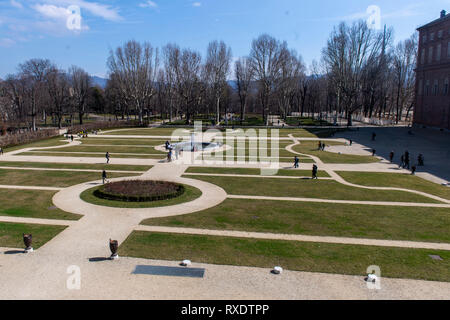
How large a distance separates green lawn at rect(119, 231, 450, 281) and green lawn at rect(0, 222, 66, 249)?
157 inches

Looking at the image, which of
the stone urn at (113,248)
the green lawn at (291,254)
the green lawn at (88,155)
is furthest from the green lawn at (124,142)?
the stone urn at (113,248)

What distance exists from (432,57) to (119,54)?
64.4 metres

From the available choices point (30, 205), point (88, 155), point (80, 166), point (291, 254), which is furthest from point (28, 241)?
point (88, 155)

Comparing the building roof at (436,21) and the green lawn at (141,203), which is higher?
the building roof at (436,21)

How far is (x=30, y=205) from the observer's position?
2002cm

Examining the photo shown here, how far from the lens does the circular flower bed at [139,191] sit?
20.8 m

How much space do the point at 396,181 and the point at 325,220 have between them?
38.7 feet

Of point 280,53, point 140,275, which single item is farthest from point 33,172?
point 280,53

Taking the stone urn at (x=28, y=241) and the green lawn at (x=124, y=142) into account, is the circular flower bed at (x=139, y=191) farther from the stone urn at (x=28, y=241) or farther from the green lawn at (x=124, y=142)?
the green lawn at (x=124, y=142)

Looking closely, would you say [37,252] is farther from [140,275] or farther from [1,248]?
[140,275]

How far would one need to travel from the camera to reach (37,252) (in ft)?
46.0

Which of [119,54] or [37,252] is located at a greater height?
[119,54]

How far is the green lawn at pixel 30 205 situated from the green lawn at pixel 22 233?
4.20ft

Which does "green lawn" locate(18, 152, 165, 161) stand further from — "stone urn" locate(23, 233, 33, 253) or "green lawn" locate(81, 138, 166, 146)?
"stone urn" locate(23, 233, 33, 253)
